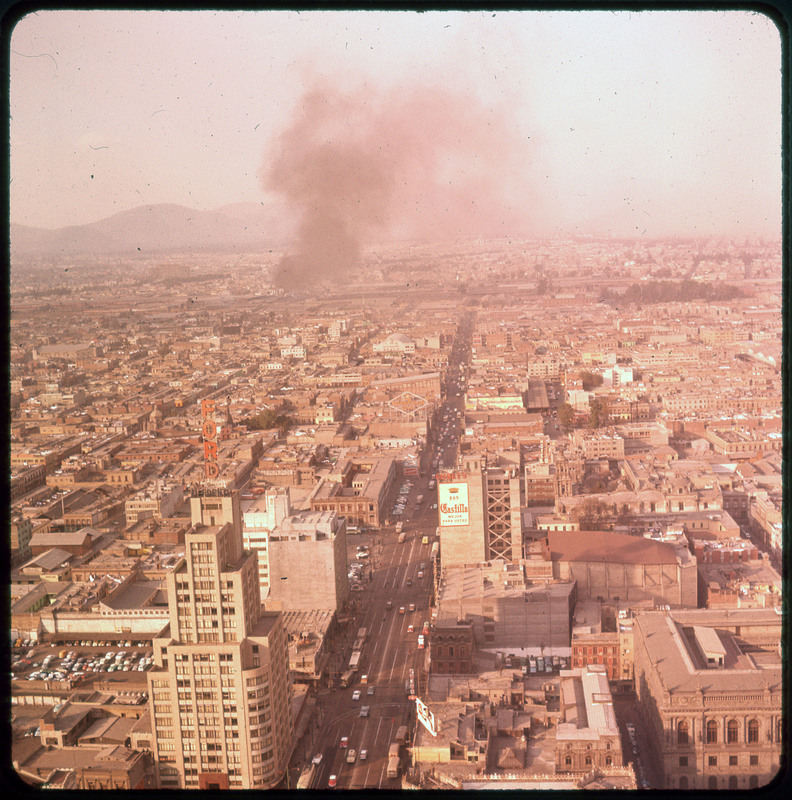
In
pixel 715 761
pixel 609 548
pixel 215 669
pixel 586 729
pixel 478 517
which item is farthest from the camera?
pixel 478 517

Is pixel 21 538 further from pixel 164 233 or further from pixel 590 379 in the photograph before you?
pixel 590 379

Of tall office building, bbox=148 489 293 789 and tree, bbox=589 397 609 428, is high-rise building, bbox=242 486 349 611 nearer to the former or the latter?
tall office building, bbox=148 489 293 789

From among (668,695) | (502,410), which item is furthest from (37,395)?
(668,695)

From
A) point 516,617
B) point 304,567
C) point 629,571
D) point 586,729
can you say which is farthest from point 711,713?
point 304,567

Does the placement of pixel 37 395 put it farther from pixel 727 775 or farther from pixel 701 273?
pixel 701 273

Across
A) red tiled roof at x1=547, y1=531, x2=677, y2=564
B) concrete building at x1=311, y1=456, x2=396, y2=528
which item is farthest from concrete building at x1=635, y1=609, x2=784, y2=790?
concrete building at x1=311, y1=456, x2=396, y2=528

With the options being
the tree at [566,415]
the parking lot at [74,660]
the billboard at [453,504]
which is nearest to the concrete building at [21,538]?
the parking lot at [74,660]
